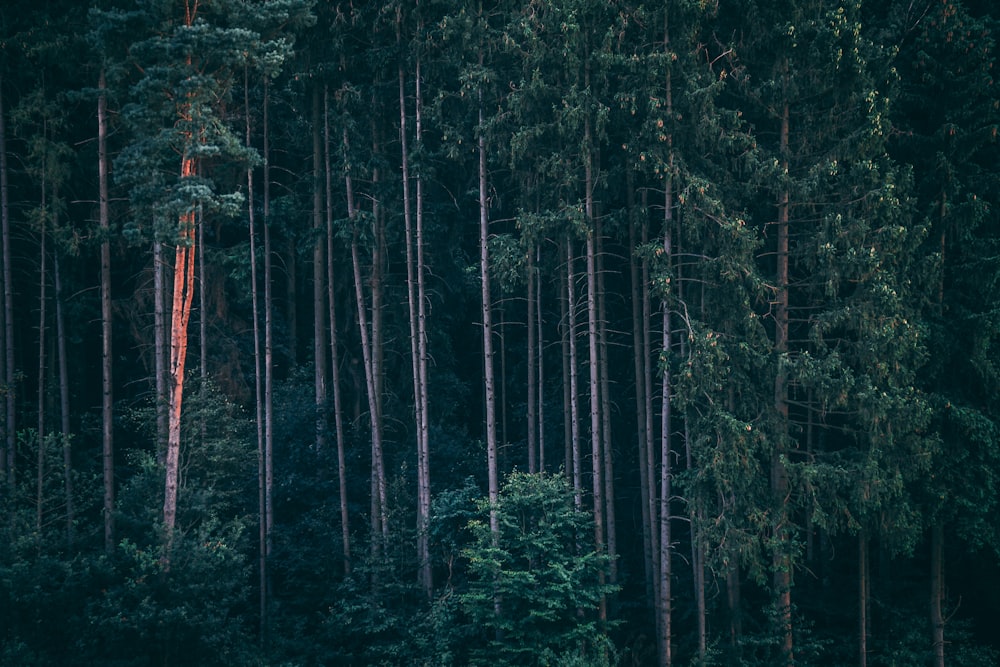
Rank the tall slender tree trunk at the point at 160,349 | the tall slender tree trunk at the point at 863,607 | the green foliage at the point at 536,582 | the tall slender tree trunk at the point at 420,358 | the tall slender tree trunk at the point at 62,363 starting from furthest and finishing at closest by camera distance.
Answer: the tall slender tree trunk at the point at 62,363 → the tall slender tree trunk at the point at 420,358 → the tall slender tree trunk at the point at 863,607 → the tall slender tree trunk at the point at 160,349 → the green foliage at the point at 536,582

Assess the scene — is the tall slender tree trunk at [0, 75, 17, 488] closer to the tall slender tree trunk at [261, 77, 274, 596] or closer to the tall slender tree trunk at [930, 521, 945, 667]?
the tall slender tree trunk at [261, 77, 274, 596]

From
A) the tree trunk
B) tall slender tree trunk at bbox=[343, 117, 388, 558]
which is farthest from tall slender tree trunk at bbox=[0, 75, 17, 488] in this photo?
tall slender tree trunk at bbox=[343, 117, 388, 558]

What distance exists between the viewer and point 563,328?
1962 centimetres

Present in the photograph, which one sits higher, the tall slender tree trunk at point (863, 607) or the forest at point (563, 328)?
the forest at point (563, 328)

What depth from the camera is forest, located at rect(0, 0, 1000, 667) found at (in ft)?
49.2

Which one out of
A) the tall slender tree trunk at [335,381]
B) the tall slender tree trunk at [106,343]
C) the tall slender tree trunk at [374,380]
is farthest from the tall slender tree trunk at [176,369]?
Answer: the tall slender tree trunk at [335,381]

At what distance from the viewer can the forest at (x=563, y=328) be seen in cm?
1501

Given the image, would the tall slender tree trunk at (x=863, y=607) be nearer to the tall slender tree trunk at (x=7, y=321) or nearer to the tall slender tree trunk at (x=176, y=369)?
the tall slender tree trunk at (x=176, y=369)

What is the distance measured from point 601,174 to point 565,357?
4.78m

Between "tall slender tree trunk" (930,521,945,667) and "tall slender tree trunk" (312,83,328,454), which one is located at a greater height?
"tall slender tree trunk" (312,83,328,454)

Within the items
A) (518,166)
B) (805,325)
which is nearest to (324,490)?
(518,166)

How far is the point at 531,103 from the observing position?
1600 centimetres

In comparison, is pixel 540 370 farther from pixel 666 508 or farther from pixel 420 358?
pixel 666 508

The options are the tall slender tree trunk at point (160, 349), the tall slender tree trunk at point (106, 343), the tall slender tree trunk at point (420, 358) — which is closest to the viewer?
the tall slender tree trunk at point (160, 349)
